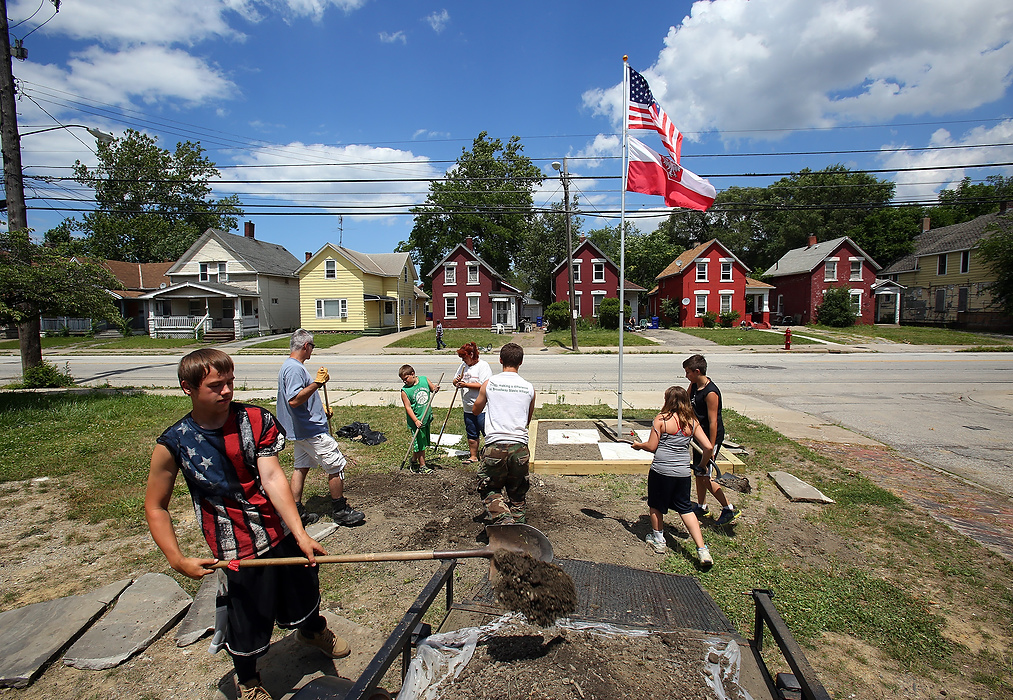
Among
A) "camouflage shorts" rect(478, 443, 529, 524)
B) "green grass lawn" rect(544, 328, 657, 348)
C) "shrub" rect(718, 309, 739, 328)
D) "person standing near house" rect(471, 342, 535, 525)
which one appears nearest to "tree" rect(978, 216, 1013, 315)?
"shrub" rect(718, 309, 739, 328)

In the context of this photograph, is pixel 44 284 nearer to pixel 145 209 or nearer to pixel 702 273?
pixel 702 273

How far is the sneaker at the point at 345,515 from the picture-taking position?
17.2ft

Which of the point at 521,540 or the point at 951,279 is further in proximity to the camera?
the point at 951,279

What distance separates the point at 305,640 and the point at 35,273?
11.7 meters

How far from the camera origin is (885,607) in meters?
3.88

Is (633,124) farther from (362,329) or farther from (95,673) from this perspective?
(362,329)

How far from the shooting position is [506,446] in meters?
4.62

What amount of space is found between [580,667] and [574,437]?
5484 millimetres

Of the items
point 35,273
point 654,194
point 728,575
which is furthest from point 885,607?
point 35,273

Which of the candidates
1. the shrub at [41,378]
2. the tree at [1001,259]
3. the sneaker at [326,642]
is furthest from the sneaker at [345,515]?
the tree at [1001,259]

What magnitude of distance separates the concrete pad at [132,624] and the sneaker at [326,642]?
1208 millimetres

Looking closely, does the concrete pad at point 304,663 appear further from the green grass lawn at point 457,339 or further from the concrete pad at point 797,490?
the green grass lawn at point 457,339

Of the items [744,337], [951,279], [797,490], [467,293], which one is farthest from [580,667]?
[951,279]

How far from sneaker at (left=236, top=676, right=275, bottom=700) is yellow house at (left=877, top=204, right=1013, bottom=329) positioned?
44.8 metres
